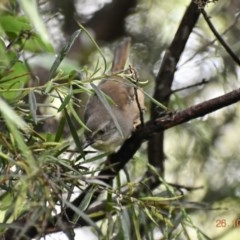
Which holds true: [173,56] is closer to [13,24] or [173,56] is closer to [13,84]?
[13,24]

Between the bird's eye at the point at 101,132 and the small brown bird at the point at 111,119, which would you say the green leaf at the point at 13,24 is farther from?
the bird's eye at the point at 101,132

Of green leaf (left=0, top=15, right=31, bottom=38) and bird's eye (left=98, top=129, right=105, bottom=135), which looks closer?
green leaf (left=0, top=15, right=31, bottom=38)

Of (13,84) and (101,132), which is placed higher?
(13,84)

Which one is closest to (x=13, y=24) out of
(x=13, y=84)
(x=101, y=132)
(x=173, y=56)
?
(x=13, y=84)

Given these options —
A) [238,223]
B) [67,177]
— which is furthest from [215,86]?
[67,177]

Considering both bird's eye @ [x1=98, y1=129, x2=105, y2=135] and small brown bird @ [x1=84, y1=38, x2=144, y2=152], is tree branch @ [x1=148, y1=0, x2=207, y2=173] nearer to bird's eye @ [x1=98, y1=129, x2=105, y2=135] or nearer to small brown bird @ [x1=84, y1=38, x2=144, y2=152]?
small brown bird @ [x1=84, y1=38, x2=144, y2=152]

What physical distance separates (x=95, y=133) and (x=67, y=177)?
2.47ft

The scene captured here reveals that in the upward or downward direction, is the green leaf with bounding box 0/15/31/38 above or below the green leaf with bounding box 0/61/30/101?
above

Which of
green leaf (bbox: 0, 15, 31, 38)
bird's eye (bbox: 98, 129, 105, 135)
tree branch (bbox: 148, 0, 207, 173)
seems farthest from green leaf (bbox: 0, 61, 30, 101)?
bird's eye (bbox: 98, 129, 105, 135)

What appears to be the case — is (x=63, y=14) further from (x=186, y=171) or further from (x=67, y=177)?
(x=67, y=177)

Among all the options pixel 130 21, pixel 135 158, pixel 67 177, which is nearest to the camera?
pixel 67 177

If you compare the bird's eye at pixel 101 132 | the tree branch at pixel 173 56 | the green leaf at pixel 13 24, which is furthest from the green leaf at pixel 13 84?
the bird's eye at pixel 101 132

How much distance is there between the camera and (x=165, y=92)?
55.1 inches

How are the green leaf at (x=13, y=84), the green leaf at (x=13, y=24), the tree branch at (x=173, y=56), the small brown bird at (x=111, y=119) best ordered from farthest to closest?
the small brown bird at (x=111, y=119) → the tree branch at (x=173, y=56) → the green leaf at (x=13, y=24) → the green leaf at (x=13, y=84)
